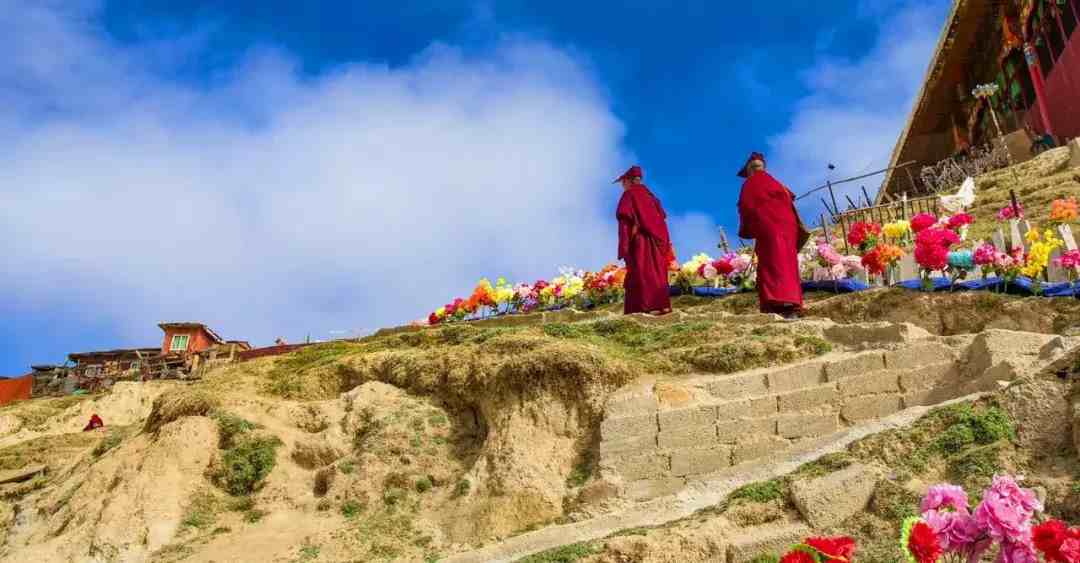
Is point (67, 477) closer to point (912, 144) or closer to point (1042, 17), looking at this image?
point (1042, 17)

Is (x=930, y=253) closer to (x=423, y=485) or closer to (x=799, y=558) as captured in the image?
(x=423, y=485)

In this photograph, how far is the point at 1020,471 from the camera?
4926 millimetres

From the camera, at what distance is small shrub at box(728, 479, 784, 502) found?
5164 mm

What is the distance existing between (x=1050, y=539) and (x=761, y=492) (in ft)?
6.99

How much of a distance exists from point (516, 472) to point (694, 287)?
8043 mm

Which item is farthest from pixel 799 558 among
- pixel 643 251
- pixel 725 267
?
pixel 725 267

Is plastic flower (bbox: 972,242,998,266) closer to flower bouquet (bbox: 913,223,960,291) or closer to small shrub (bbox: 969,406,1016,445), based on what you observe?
flower bouquet (bbox: 913,223,960,291)

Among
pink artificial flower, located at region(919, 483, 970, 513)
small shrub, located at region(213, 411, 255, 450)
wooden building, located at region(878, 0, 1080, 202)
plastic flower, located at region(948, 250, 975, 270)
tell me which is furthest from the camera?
wooden building, located at region(878, 0, 1080, 202)

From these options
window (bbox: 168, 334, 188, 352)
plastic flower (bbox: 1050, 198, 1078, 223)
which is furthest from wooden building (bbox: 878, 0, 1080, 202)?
window (bbox: 168, 334, 188, 352)

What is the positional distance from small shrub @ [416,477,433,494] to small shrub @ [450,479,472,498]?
1.13 feet

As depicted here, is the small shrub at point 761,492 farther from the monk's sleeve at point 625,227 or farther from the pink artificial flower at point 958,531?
the monk's sleeve at point 625,227

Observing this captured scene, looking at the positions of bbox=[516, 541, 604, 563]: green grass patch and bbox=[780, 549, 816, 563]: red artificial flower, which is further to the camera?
bbox=[516, 541, 604, 563]: green grass patch

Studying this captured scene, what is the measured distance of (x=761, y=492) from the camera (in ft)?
17.2

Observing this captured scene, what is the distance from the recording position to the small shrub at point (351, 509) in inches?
284
